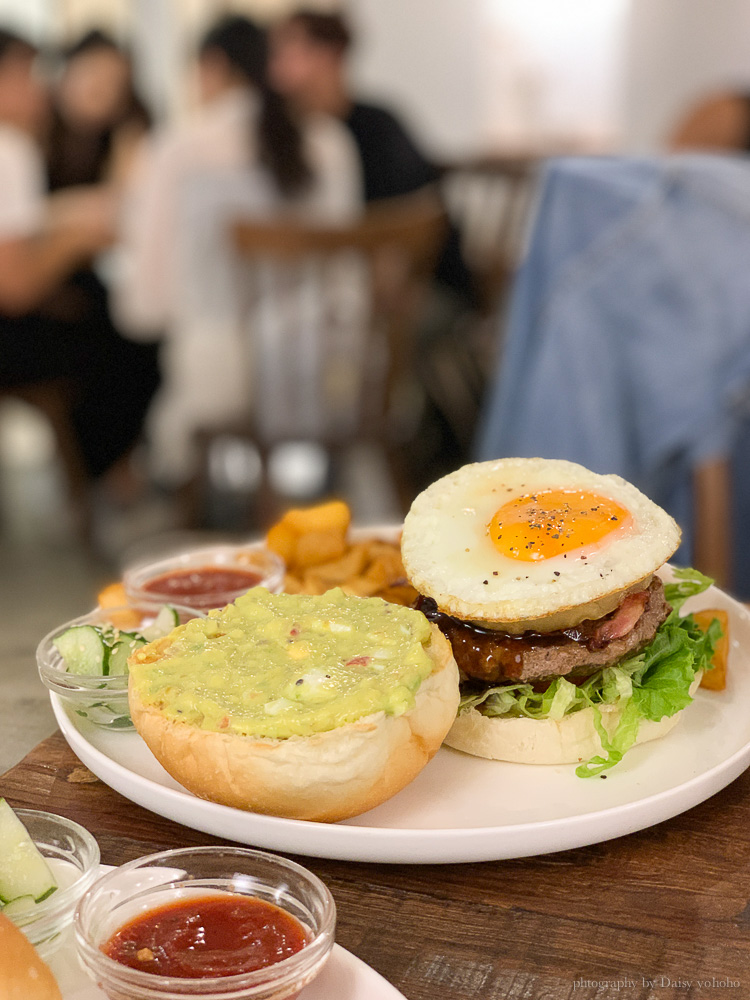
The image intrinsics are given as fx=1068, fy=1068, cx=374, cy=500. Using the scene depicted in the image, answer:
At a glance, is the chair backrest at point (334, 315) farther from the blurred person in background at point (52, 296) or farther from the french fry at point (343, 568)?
the french fry at point (343, 568)

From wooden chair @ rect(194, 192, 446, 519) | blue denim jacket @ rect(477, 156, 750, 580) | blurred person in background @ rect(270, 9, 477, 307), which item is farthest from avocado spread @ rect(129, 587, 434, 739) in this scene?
blurred person in background @ rect(270, 9, 477, 307)

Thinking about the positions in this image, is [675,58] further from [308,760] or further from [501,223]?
[308,760]

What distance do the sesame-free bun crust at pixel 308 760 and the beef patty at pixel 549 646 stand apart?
153 mm

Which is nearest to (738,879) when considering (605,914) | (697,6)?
(605,914)

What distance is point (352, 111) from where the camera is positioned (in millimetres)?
5344

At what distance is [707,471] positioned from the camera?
240cm

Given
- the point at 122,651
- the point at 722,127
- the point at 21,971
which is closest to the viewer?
the point at 21,971

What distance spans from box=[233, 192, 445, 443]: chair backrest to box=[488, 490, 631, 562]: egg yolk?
2.46m

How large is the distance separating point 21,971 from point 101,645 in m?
0.50

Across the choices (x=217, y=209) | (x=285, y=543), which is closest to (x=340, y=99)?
(x=217, y=209)

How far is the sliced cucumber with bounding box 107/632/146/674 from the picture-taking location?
45.9 inches

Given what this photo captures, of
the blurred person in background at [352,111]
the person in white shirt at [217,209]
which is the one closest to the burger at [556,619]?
the person in white shirt at [217,209]

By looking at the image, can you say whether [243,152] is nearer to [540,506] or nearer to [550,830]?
[540,506]

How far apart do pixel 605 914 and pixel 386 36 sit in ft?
31.9
